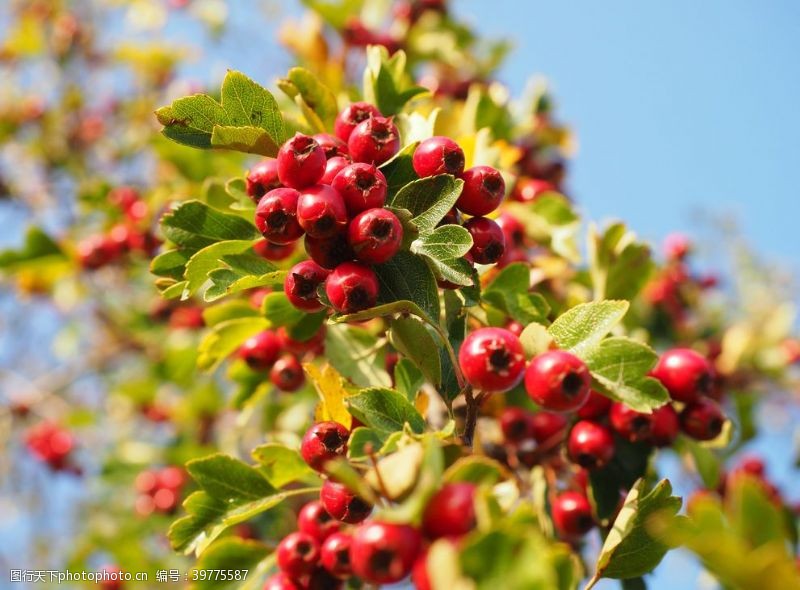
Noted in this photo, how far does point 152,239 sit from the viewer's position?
288cm

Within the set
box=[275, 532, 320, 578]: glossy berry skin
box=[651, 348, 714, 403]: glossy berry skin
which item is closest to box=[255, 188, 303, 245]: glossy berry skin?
box=[275, 532, 320, 578]: glossy berry skin

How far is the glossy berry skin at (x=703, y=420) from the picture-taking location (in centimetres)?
166

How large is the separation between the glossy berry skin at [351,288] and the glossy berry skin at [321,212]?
0.25 feet

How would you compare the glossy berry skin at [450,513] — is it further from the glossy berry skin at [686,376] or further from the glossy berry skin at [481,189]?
the glossy berry skin at [686,376]

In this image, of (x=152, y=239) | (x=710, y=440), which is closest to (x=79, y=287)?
(x=152, y=239)

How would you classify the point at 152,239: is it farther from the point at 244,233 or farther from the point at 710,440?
the point at 710,440

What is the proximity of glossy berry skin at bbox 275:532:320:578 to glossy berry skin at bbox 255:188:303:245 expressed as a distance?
0.69 metres

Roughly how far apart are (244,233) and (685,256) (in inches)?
121

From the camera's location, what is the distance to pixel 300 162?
118 centimetres

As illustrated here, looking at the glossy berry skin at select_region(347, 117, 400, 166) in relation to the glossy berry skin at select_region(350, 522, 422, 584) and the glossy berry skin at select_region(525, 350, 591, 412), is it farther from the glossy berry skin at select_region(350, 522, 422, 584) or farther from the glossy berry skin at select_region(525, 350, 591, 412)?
the glossy berry skin at select_region(350, 522, 422, 584)

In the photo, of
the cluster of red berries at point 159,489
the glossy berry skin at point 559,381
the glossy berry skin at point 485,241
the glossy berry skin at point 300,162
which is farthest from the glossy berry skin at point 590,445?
the cluster of red berries at point 159,489

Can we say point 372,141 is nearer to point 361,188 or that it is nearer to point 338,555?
point 361,188

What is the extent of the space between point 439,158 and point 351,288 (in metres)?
0.31

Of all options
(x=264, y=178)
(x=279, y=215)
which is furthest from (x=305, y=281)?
(x=264, y=178)
